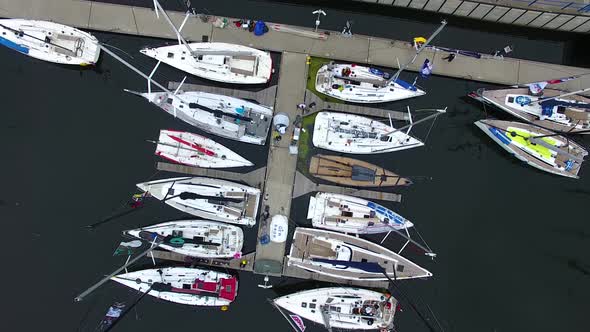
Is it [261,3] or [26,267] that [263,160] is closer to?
[261,3]

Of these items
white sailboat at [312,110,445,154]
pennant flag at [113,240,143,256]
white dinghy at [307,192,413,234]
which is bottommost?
pennant flag at [113,240,143,256]

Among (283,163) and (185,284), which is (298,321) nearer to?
(185,284)

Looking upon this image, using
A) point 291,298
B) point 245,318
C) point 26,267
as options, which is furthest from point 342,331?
point 26,267

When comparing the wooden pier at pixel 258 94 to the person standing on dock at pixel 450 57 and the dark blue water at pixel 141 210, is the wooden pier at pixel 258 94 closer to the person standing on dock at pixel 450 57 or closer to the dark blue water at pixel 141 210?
the dark blue water at pixel 141 210

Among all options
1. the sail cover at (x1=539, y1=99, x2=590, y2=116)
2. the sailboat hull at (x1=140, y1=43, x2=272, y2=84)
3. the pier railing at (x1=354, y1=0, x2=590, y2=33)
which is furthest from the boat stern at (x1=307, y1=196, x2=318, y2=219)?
the sail cover at (x1=539, y1=99, x2=590, y2=116)

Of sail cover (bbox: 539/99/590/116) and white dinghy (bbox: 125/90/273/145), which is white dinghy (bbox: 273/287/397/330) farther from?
sail cover (bbox: 539/99/590/116)

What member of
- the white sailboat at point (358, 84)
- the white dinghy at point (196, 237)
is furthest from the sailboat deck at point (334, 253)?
the white sailboat at point (358, 84)
